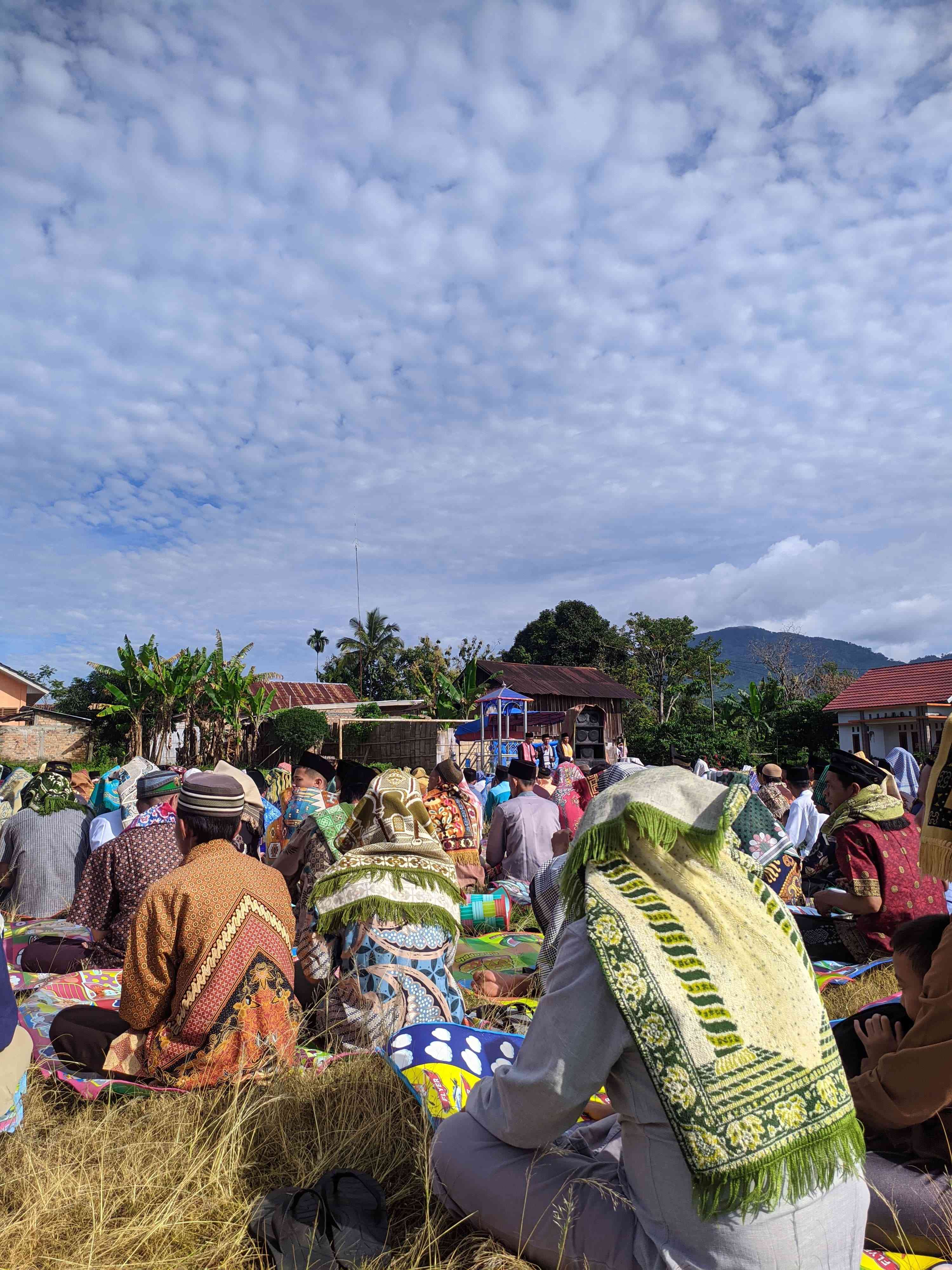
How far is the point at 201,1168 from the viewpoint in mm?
2408

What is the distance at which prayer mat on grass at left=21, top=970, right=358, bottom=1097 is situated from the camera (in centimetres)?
283

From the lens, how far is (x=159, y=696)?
1062 inches

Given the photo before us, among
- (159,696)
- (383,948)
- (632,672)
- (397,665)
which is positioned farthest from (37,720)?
(383,948)

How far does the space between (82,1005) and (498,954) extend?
2.63m

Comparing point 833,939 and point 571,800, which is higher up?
point 571,800

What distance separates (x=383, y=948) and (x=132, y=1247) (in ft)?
3.98

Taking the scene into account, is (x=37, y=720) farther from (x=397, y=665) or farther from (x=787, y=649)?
(x=787, y=649)

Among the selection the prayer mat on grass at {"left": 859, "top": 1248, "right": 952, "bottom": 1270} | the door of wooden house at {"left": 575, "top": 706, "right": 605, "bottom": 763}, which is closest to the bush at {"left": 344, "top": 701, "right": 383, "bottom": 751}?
the door of wooden house at {"left": 575, "top": 706, "right": 605, "bottom": 763}

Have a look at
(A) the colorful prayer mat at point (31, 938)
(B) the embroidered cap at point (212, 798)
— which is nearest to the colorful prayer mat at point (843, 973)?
(B) the embroidered cap at point (212, 798)

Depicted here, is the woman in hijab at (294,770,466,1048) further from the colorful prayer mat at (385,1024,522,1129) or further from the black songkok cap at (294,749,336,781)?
the black songkok cap at (294,749,336,781)

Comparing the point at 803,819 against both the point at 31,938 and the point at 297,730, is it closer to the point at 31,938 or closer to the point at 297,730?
the point at 31,938

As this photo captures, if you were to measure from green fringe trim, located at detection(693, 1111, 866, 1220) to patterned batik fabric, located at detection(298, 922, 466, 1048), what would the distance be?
65.1 inches

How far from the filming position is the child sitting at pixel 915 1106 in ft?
7.26

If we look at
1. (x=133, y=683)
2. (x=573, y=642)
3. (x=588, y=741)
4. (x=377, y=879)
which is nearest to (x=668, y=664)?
(x=573, y=642)
